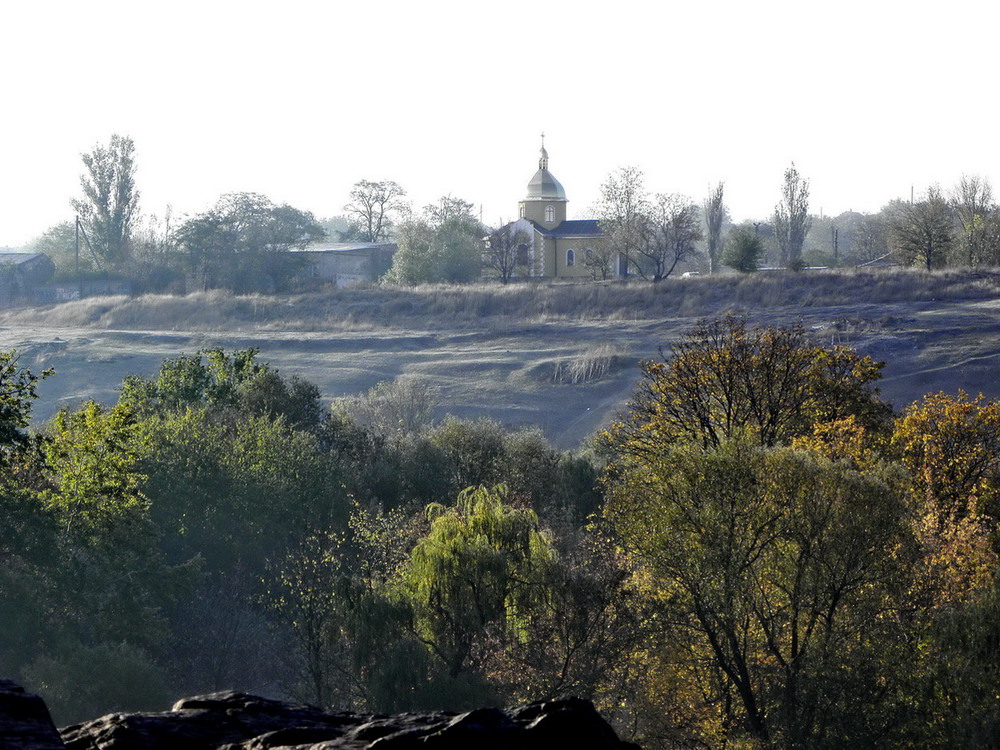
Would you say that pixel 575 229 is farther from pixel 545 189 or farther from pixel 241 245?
pixel 241 245

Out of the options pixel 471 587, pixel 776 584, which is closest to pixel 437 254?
pixel 471 587

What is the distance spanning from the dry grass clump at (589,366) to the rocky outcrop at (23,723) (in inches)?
1736

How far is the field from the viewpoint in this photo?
161 feet

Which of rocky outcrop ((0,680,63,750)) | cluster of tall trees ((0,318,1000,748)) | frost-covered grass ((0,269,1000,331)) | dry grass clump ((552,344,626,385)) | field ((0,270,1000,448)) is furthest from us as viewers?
frost-covered grass ((0,269,1000,331))

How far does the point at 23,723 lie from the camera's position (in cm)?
668

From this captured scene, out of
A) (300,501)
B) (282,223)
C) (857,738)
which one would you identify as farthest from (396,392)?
(282,223)

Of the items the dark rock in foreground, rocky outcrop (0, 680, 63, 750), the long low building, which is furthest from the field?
rocky outcrop (0, 680, 63, 750)

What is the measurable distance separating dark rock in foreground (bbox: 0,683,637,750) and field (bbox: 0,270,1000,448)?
36.3 metres

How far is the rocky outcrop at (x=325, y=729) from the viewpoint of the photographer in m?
6.77

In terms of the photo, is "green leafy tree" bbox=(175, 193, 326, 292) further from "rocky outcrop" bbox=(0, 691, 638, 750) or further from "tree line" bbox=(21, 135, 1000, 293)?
"rocky outcrop" bbox=(0, 691, 638, 750)

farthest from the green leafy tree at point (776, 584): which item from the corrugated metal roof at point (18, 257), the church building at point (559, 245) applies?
the corrugated metal roof at point (18, 257)

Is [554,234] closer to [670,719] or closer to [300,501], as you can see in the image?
[300,501]

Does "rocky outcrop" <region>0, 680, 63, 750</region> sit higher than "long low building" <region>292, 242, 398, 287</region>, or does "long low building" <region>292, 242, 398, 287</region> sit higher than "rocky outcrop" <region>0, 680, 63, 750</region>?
"long low building" <region>292, 242, 398, 287</region>

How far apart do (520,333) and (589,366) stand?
9490mm
